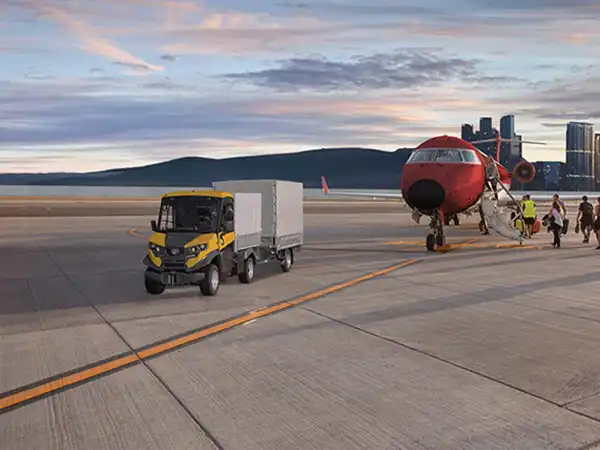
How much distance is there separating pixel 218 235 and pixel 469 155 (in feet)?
40.3

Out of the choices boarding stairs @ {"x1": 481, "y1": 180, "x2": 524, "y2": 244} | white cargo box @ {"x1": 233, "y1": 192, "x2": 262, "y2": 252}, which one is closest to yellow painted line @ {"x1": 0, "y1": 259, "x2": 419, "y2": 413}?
white cargo box @ {"x1": 233, "y1": 192, "x2": 262, "y2": 252}

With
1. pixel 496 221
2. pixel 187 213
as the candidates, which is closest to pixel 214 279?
pixel 187 213

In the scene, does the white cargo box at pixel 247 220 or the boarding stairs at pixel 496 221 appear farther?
the boarding stairs at pixel 496 221

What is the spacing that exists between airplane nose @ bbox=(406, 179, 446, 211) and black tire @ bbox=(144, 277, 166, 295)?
34.3ft

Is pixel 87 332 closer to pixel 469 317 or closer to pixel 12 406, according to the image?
pixel 12 406

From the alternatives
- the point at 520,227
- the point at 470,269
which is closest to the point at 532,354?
the point at 470,269

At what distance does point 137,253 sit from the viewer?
20.9m

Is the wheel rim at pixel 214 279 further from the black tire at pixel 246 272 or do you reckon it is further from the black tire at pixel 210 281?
the black tire at pixel 246 272

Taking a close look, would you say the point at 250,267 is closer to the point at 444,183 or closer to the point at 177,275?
the point at 177,275

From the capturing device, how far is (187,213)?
13.9m

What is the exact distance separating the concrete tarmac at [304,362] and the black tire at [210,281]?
9.6 inches

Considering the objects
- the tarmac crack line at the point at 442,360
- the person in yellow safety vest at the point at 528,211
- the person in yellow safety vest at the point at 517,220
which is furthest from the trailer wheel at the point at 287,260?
the person in yellow safety vest at the point at 517,220

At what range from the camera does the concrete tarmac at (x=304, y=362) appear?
5.68 m

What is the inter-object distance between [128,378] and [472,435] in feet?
13.2
